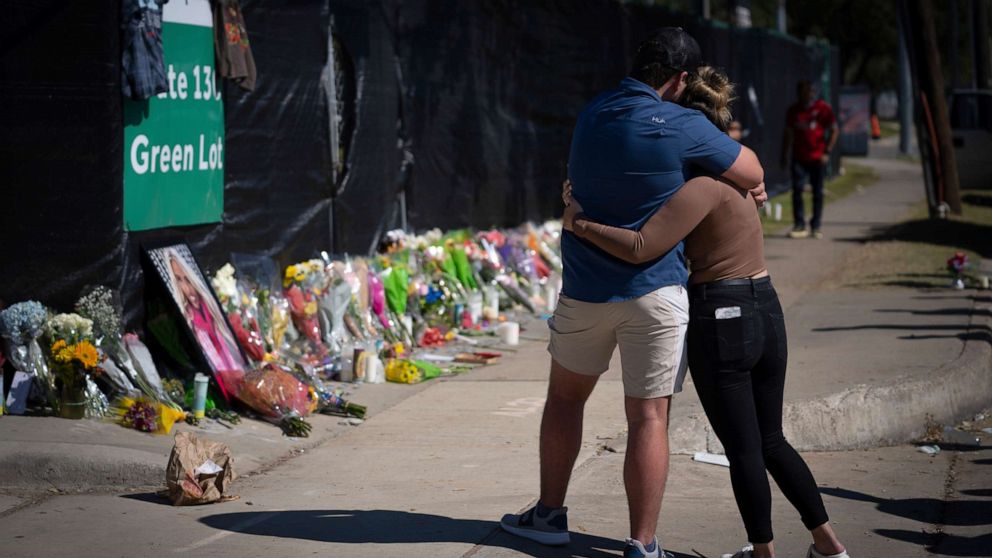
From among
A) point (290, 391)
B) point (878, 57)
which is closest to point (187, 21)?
point (290, 391)

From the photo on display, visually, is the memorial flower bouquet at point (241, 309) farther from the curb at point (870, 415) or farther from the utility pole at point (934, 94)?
the utility pole at point (934, 94)

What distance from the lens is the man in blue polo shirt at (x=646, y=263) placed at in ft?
14.0

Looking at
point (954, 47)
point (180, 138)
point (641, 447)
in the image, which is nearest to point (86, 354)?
point (180, 138)

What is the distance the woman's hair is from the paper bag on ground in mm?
2387

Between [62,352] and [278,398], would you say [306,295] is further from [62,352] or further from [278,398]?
[62,352]

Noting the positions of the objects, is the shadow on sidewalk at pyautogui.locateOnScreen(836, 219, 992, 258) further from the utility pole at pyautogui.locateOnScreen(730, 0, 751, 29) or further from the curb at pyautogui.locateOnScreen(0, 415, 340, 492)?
the curb at pyautogui.locateOnScreen(0, 415, 340, 492)

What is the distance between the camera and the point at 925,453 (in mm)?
6805

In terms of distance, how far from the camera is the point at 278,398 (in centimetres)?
673

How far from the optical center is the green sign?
22.7ft

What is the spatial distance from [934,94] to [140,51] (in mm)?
13417

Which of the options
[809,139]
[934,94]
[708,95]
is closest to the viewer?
[708,95]

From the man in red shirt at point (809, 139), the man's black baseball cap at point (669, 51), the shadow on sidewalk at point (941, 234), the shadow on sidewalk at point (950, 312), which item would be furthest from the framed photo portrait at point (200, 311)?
the man in red shirt at point (809, 139)

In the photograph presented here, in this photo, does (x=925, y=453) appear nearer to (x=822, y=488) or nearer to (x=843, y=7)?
(x=822, y=488)

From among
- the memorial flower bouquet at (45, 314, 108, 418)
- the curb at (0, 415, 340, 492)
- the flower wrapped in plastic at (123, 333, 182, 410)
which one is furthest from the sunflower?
the curb at (0, 415, 340, 492)
